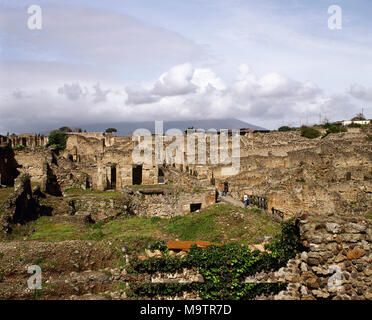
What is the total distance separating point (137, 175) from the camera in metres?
24.6

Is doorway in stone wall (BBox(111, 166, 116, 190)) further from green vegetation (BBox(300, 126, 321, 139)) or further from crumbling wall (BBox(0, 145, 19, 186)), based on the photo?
green vegetation (BBox(300, 126, 321, 139))

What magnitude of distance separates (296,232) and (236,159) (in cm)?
2410

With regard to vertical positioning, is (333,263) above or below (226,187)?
above

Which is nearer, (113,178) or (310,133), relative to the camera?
(113,178)

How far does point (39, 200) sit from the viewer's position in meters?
16.8

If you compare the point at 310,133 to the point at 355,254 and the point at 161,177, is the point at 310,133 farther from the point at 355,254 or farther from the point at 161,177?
the point at 355,254

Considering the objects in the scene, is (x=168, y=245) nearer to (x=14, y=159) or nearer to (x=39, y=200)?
(x=39, y=200)

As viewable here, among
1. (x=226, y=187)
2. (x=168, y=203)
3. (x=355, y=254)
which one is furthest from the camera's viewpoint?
(x=226, y=187)

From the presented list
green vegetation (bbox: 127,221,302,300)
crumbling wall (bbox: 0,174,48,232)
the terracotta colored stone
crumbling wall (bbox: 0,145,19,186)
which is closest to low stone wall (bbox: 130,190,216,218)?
crumbling wall (bbox: 0,174,48,232)

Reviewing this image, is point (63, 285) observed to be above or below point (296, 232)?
below

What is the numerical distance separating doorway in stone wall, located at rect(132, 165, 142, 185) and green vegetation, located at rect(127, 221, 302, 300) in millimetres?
15830

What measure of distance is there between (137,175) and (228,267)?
17040 mm

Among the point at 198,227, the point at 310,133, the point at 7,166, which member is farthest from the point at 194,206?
the point at 310,133
